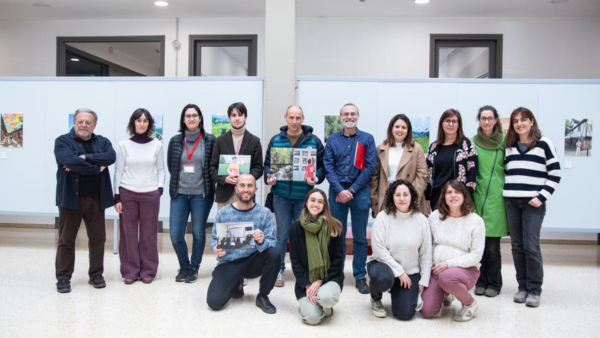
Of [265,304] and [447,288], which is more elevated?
[447,288]

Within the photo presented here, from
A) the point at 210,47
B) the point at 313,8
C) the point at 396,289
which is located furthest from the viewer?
the point at 210,47

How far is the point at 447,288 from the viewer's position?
348 centimetres

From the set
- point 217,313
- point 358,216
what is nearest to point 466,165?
point 358,216

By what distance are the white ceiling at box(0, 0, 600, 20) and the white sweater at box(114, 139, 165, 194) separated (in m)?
3.42

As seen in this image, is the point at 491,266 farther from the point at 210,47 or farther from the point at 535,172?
the point at 210,47

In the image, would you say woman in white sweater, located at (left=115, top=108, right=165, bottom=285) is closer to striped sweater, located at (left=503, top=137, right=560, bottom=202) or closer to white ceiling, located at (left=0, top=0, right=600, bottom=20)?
white ceiling, located at (left=0, top=0, right=600, bottom=20)

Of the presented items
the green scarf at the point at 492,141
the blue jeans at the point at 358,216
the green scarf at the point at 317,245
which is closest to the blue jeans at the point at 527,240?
the green scarf at the point at 492,141

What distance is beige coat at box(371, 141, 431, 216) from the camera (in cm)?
416

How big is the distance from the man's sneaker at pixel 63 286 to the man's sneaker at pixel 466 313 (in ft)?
11.7

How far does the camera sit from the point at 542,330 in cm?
336

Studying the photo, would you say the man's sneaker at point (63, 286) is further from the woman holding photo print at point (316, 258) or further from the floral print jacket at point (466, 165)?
the floral print jacket at point (466, 165)

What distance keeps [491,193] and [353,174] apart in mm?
1345

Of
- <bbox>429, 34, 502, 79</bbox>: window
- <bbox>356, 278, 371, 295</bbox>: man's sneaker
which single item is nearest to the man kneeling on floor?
<bbox>356, 278, 371, 295</bbox>: man's sneaker

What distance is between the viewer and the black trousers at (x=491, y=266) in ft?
13.8
